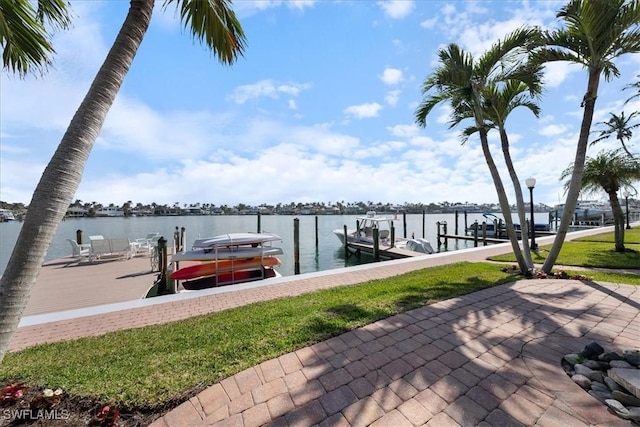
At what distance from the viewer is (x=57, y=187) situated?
6.39ft

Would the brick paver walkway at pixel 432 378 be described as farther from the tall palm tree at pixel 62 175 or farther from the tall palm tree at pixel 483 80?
the tall palm tree at pixel 483 80

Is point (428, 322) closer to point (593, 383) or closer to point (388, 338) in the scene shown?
point (388, 338)

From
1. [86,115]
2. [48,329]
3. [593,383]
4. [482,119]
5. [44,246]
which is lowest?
[48,329]

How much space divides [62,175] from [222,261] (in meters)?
8.05

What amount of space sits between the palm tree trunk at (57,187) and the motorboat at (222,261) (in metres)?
6.77

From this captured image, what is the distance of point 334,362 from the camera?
113 inches

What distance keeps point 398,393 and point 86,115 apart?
344 cm

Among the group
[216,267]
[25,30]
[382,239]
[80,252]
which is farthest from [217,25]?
[382,239]

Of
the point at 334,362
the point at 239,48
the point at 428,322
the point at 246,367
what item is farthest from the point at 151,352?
the point at 239,48

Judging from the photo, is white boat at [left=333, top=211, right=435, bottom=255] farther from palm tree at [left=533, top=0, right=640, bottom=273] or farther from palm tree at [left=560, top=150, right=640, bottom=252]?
palm tree at [left=533, top=0, right=640, bottom=273]

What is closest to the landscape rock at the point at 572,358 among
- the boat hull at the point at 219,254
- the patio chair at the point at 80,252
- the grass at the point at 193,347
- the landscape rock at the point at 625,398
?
the landscape rock at the point at 625,398

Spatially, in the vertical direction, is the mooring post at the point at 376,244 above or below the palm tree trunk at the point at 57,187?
below

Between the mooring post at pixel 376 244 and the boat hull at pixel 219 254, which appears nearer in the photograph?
the boat hull at pixel 219 254

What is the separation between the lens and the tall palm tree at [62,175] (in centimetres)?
180
